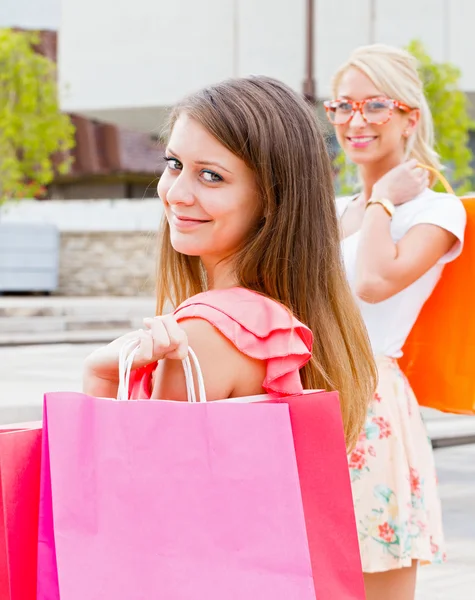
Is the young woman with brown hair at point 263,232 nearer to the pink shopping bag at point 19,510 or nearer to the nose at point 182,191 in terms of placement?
the nose at point 182,191

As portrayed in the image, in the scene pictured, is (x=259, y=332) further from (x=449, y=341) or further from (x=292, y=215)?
(x=449, y=341)

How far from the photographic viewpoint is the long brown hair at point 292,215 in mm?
1716

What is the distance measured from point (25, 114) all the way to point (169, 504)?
78.1 feet

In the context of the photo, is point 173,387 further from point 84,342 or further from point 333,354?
point 84,342

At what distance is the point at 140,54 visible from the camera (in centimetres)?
2436

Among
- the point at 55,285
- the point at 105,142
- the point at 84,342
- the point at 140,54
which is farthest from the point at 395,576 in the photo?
the point at 105,142

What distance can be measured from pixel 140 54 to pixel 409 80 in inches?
870

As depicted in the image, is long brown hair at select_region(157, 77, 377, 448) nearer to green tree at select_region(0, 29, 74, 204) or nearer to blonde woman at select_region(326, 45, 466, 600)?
blonde woman at select_region(326, 45, 466, 600)

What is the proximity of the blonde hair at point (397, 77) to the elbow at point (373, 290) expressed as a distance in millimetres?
428

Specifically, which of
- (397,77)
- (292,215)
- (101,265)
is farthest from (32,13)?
(292,215)

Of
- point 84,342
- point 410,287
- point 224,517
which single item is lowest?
point 84,342

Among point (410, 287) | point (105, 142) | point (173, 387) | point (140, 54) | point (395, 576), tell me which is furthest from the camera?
point (105, 142)

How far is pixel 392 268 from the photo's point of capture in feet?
8.66

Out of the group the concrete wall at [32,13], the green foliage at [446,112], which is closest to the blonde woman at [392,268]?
the green foliage at [446,112]
